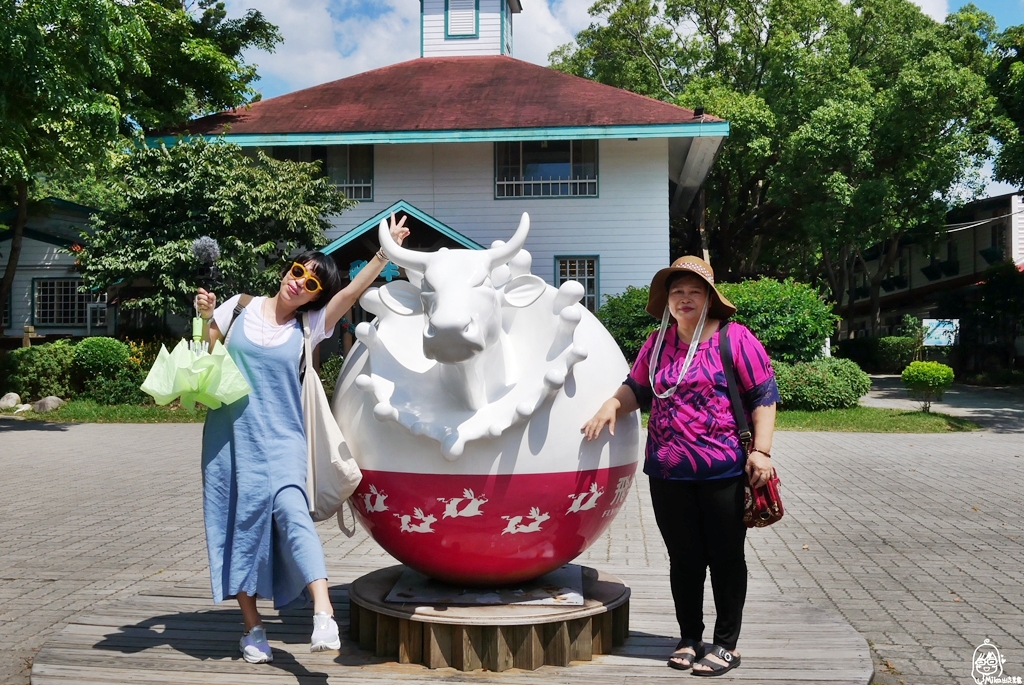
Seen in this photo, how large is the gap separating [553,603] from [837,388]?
1601 cm

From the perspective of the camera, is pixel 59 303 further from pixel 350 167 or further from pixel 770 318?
pixel 770 318

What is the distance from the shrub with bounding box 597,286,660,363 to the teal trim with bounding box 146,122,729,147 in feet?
11.8

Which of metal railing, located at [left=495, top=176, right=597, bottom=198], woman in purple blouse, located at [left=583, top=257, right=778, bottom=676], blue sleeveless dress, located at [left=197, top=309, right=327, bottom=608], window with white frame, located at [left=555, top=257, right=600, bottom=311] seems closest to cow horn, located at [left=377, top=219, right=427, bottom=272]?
blue sleeveless dress, located at [left=197, top=309, right=327, bottom=608]

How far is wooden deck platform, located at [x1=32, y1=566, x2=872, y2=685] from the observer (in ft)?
14.3

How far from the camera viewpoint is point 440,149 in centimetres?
A: 2219

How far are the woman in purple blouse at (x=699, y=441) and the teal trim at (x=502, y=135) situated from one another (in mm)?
16457

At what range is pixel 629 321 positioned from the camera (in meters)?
19.0

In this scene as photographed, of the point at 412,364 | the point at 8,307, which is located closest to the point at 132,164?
the point at 8,307

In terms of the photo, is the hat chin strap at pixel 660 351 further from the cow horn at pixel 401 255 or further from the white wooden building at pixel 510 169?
the white wooden building at pixel 510 169

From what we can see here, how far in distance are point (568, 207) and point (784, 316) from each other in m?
5.69

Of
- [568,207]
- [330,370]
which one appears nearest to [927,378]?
[568,207]

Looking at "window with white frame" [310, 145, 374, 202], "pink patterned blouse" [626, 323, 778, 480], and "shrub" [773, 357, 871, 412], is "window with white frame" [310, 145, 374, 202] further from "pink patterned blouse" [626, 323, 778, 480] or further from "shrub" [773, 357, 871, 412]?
"pink patterned blouse" [626, 323, 778, 480]

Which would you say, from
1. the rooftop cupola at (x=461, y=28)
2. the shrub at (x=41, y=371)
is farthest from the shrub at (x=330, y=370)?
the rooftop cupola at (x=461, y=28)

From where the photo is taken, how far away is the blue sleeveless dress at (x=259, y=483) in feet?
14.5
